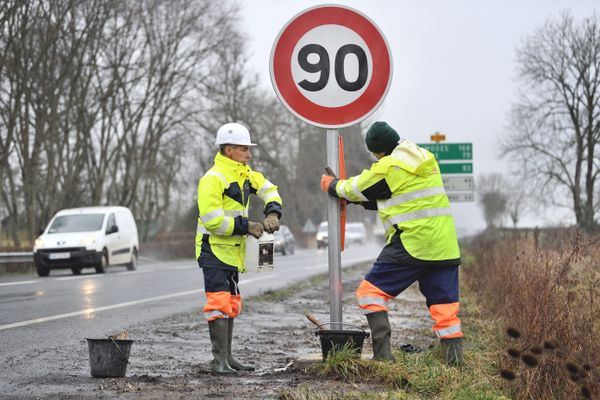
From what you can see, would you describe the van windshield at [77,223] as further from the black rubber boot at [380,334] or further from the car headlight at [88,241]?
the black rubber boot at [380,334]

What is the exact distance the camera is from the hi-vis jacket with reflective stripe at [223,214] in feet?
23.0

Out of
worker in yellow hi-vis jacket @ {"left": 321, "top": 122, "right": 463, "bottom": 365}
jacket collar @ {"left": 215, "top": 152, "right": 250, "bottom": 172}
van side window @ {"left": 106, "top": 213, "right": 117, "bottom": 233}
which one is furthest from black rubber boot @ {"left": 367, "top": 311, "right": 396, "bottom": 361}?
van side window @ {"left": 106, "top": 213, "right": 117, "bottom": 233}

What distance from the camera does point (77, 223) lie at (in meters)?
26.8

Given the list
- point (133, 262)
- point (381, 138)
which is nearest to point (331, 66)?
point (381, 138)

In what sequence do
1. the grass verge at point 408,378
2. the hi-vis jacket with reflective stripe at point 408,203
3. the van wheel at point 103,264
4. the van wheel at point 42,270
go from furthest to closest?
the van wheel at point 103,264, the van wheel at point 42,270, the hi-vis jacket with reflective stripe at point 408,203, the grass verge at point 408,378

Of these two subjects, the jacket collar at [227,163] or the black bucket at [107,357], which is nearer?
the black bucket at [107,357]

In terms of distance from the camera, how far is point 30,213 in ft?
117

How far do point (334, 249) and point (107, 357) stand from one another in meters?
1.66

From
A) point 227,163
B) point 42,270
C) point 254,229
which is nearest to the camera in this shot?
point 254,229

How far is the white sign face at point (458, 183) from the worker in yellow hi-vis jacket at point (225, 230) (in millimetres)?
15261

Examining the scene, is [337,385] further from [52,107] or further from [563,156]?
[563,156]

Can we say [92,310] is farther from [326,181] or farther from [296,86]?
[296,86]

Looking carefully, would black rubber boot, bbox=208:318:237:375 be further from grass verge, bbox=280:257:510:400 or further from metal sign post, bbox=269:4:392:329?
metal sign post, bbox=269:4:392:329

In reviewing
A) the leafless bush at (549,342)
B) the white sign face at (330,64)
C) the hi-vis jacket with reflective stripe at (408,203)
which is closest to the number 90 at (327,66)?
the white sign face at (330,64)
